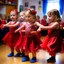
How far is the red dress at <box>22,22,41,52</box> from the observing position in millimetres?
2406

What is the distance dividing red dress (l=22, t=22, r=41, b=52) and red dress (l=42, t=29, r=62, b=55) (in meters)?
0.12

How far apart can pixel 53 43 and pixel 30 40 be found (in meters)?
0.34

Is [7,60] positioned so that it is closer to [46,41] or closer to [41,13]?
[46,41]

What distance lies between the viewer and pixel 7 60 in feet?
8.22

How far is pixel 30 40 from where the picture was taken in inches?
96.2

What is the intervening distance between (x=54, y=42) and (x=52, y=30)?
0.59 ft

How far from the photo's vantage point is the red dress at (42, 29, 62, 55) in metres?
2.33

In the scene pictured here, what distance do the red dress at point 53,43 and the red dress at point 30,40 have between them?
0.12 meters

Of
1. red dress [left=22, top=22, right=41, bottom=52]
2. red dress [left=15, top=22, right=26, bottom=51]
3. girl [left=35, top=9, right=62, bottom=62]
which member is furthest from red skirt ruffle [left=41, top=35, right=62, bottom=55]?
red dress [left=15, top=22, right=26, bottom=51]

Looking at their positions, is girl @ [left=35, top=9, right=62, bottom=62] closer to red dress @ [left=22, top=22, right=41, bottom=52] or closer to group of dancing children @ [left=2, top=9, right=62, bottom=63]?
group of dancing children @ [left=2, top=9, right=62, bottom=63]

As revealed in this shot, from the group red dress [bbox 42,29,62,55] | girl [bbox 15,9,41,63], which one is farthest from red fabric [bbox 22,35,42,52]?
red dress [bbox 42,29,62,55]


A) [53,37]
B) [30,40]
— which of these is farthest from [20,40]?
[53,37]

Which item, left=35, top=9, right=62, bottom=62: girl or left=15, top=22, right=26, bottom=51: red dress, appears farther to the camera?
left=15, top=22, right=26, bottom=51: red dress

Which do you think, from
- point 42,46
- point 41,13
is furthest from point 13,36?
point 41,13
